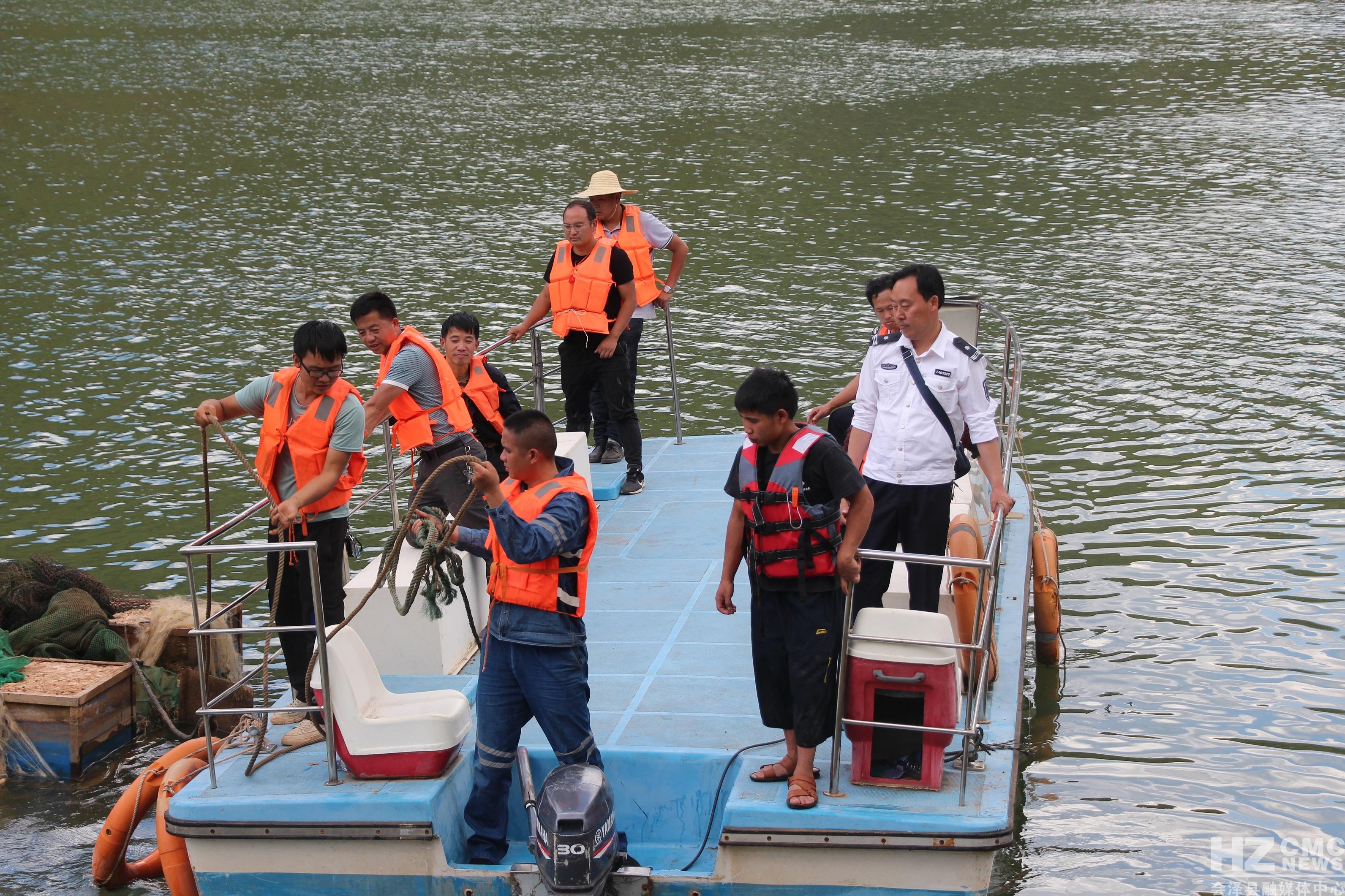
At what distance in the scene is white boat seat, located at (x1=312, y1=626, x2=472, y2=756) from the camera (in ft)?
18.0

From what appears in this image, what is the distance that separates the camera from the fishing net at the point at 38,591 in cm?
881

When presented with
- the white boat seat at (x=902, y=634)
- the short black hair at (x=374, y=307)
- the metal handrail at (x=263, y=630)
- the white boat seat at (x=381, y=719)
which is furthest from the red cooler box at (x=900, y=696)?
the short black hair at (x=374, y=307)

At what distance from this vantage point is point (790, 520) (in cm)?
512

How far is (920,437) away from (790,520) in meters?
1.00

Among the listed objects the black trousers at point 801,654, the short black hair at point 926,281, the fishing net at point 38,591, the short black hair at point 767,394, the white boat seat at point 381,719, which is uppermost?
the short black hair at point 926,281

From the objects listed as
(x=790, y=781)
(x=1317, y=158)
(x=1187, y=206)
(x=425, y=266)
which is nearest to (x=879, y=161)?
(x=1187, y=206)

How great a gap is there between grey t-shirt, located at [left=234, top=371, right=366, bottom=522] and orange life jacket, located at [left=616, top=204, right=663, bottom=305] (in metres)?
3.59

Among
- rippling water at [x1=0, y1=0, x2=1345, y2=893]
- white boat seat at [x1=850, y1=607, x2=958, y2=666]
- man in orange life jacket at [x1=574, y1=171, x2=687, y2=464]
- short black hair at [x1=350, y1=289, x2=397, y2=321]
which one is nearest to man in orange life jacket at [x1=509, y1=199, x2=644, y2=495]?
man in orange life jacket at [x1=574, y1=171, x2=687, y2=464]

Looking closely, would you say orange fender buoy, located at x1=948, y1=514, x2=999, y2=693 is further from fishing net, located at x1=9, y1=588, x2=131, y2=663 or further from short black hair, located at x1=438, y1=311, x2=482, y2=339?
fishing net, located at x1=9, y1=588, x2=131, y2=663

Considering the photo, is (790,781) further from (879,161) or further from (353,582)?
(879,161)

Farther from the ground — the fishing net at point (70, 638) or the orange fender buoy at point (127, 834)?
the fishing net at point (70, 638)

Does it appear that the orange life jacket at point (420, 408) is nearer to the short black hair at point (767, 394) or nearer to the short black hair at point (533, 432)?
the short black hair at point (533, 432)

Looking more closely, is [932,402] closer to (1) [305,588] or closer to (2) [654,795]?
(2) [654,795]

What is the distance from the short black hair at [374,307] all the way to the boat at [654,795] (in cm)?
118
